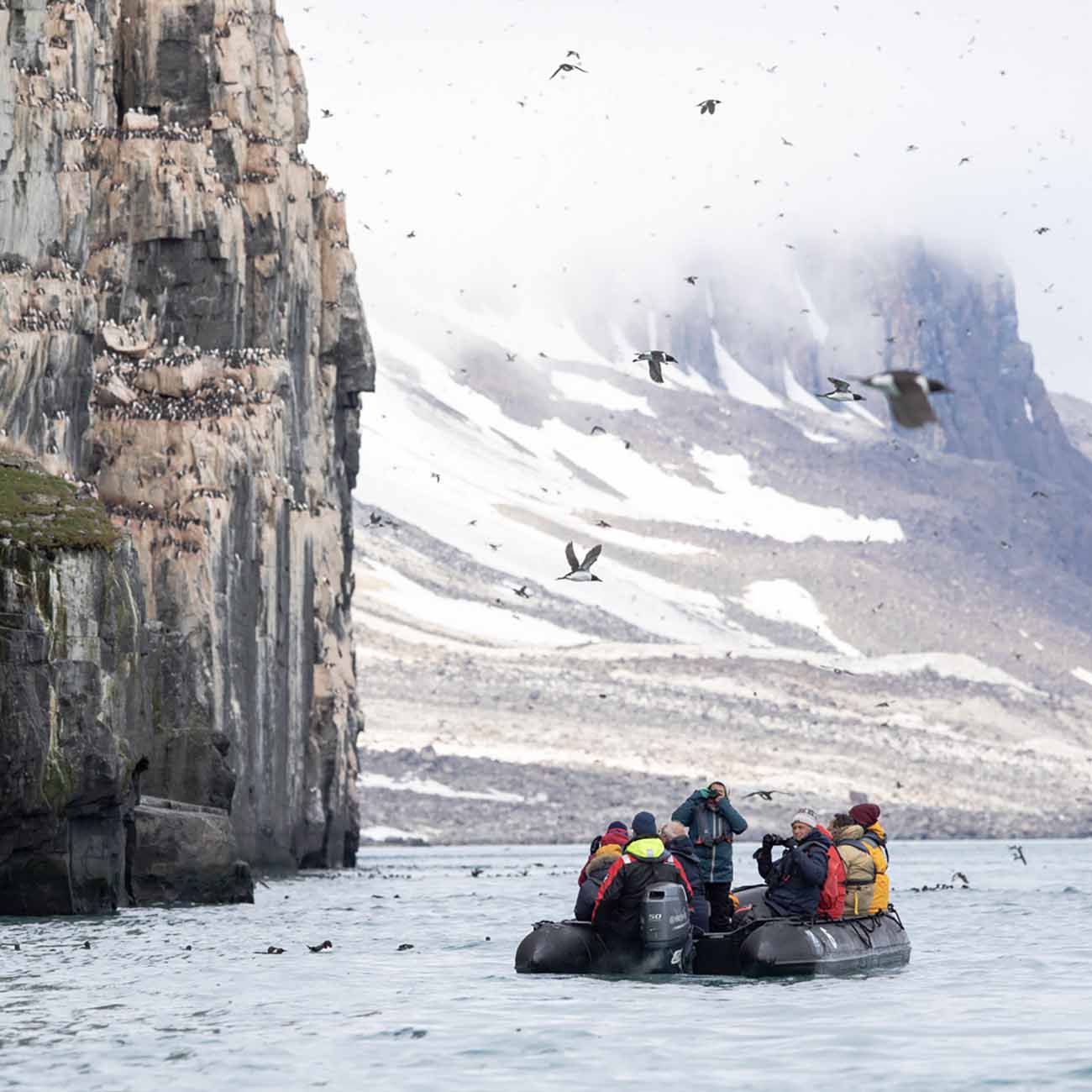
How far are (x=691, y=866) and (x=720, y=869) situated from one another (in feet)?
1.98

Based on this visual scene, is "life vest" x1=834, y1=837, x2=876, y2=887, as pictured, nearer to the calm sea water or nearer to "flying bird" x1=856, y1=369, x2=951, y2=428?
the calm sea water

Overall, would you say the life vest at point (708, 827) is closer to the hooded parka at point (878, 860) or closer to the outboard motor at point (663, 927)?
the outboard motor at point (663, 927)

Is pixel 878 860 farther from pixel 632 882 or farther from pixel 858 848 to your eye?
pixel 632 882

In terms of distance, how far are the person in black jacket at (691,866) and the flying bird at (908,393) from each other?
38.7 feet

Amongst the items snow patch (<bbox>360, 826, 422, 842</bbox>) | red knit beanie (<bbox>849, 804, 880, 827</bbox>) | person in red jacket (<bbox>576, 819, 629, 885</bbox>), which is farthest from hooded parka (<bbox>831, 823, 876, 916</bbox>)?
snow patch (<bbox>360, 826, 422, 842</bbox>)

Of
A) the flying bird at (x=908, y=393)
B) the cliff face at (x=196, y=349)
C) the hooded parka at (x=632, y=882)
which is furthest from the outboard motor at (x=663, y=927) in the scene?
the cliff face at (x=196, y=349)

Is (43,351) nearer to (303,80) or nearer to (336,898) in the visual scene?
(336,898)

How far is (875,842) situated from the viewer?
38156 mm

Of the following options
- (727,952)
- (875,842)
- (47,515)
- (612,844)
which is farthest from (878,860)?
(47,515)

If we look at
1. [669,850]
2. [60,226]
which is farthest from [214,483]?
[669,850]

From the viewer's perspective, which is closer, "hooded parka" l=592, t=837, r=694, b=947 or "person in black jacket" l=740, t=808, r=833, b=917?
"hooded parka" l=592, t=837, r=694, b=947

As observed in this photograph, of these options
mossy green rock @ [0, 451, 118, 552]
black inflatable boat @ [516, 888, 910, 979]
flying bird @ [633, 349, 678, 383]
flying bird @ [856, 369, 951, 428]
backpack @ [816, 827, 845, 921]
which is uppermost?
flying bird @ [633, 349, 678, 383]

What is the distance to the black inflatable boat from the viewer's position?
3566 cm

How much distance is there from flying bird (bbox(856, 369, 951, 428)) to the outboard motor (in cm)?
1135
